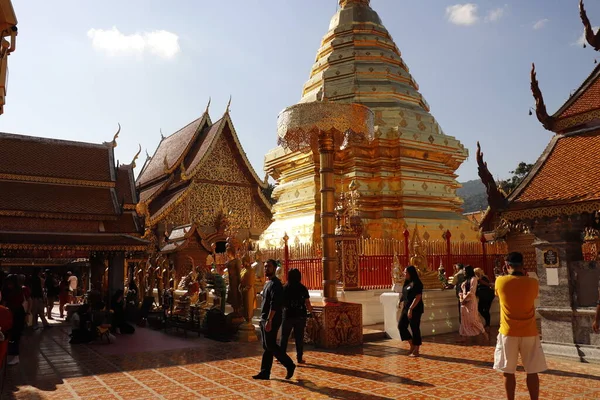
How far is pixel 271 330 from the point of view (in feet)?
19.2

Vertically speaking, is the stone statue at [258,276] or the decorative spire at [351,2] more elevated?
the decorative spire at [351,2]

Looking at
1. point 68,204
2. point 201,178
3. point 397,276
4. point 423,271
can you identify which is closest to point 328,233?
point 397,276

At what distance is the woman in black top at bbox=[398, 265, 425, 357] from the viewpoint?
23.0 feet

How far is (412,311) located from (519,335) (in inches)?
115

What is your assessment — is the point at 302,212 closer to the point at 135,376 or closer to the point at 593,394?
the point at 135,376

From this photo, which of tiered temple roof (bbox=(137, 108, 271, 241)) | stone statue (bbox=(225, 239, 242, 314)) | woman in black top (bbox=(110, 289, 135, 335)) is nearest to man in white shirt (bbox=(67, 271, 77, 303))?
tiered temple roof (bbox=(137, 108, 271, 241))

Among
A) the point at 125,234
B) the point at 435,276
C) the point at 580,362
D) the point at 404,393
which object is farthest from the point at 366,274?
the point at 125,234

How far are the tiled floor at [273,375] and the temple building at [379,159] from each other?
5.14m

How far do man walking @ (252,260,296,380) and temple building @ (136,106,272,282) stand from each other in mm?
15573

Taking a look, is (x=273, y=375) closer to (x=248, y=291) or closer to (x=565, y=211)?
(x=248, y=291)

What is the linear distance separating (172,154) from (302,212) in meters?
13.3

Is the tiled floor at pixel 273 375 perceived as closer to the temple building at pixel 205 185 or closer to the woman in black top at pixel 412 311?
the woman in black top at pixel 412 311

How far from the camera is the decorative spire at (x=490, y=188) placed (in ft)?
23.5

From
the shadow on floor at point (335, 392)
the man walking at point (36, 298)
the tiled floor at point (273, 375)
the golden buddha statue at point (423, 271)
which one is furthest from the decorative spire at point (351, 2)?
the shadow on floor at point (335, 392)
